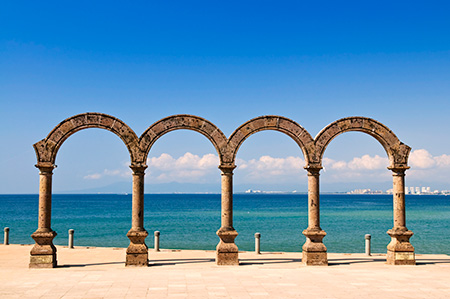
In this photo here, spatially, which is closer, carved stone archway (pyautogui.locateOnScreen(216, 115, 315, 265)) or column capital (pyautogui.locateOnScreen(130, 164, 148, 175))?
column capital (pyautogui.locateOnScreen(130, 164, 148, 175))

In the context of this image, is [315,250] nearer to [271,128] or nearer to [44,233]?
[271,128]

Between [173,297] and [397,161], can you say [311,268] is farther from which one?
[173,297]

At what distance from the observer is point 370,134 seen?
15914 millimetres

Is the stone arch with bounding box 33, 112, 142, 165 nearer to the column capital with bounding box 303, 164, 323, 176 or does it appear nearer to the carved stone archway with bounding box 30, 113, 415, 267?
the carved stone archway with bounding box 30, 113, 415, 267

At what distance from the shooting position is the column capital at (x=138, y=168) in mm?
15086

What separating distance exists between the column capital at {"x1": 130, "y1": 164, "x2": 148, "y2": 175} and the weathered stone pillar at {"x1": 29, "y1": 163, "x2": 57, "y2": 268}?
109 inches

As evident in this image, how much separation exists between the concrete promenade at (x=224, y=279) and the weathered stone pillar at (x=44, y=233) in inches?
17.8

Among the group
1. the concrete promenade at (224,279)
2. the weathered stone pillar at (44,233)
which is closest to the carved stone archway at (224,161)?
the weathered stone pillar at (44,233)

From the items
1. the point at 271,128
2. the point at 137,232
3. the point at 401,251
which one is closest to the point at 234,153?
the point at 271,128

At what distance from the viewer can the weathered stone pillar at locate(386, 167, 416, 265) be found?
15586 mm

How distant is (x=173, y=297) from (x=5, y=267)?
27.3ft

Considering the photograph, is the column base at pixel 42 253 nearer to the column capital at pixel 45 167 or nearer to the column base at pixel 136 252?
the column capital at pixel 45 167

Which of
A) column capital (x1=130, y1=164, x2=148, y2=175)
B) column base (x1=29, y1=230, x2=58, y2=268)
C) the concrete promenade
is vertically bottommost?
the concrete promenade

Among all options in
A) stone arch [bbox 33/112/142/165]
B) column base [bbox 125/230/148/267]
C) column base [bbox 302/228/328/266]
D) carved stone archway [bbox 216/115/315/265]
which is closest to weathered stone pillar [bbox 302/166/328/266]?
column base [bbox 302/228/328/266]
